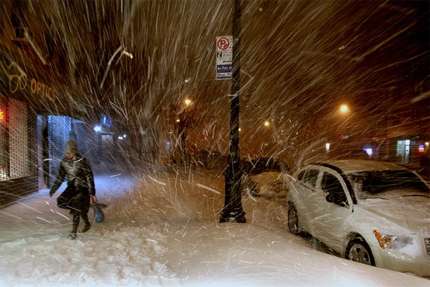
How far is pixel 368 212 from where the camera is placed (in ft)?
19.0

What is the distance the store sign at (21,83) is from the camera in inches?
388

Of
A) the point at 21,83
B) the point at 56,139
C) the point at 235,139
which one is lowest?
the point at 56,139

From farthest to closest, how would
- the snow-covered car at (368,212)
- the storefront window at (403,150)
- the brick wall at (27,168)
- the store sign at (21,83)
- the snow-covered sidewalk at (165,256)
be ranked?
the storefront window at (403,150)
the brick wall at (27,168)
the store sign at (21,83)
the snow-covered car at (368,212)
the snow-covered sidewalk at (165,256)

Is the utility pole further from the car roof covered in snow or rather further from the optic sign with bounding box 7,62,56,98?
the optic sign with bounding box 7,62,56,98

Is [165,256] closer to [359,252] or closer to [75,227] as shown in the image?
[75,227]

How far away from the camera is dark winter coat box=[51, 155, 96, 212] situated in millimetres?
6789

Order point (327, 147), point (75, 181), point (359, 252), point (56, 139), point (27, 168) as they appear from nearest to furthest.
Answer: point (359, 252), point (75, 181), point (27, 168), point (56, 139), point (327, 147)

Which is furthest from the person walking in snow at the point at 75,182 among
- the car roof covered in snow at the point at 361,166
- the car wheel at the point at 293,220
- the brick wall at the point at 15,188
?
the car roof covered in snow at the point at 361,166

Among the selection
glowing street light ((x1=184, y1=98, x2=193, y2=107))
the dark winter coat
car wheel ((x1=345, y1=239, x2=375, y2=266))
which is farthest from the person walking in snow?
glowing street light ((x1=184, y1=98, x2=193, y2=107))

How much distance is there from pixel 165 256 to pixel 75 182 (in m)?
2.38

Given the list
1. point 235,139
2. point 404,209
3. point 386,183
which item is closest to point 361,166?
point 386,183

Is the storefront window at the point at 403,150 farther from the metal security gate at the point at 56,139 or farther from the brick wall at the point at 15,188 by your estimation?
the brick wall at the point at 15,188

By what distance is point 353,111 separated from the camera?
35.2m

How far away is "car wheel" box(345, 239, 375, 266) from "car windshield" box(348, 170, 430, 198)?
82 centimetres
